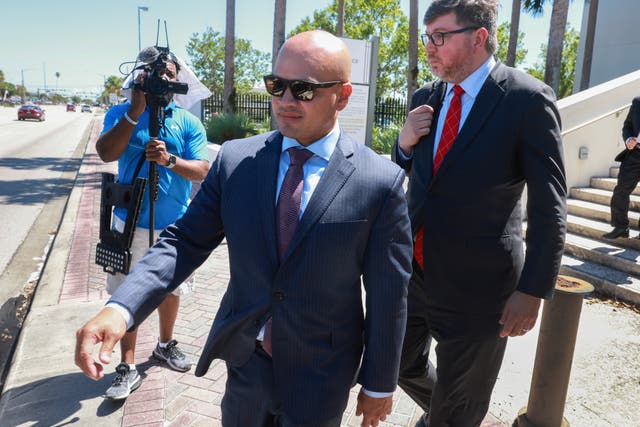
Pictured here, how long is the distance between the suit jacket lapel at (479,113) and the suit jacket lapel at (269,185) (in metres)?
0.77

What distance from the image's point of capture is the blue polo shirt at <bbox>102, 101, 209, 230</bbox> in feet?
10.2

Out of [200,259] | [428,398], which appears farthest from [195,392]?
[200,259]

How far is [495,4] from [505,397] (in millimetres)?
2529

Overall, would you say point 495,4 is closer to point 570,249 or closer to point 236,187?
point 236,187

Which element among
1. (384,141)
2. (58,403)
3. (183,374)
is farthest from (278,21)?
(58,403)

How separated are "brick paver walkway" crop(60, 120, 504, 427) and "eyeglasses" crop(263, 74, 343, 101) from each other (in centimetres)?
215

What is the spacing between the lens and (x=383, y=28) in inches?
1531

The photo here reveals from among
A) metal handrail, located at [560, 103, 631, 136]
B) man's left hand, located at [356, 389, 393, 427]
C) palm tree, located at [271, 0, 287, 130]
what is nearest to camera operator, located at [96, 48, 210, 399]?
man's left hand, located at [356, 389, 393, 427]

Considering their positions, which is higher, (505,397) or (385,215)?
(385,215)

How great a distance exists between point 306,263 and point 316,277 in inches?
2.3

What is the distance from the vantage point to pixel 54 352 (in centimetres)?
383

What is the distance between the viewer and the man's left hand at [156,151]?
114 inches

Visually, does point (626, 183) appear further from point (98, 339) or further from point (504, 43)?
point (504, 43)

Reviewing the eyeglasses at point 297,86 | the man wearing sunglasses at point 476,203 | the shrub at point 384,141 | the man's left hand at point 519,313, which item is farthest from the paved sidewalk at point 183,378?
the shrub at point 384,141
